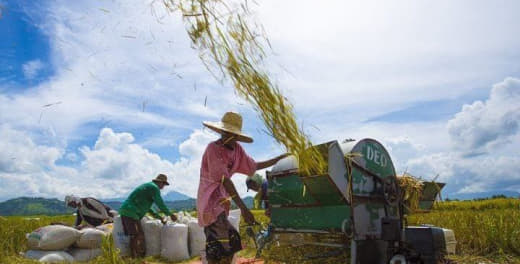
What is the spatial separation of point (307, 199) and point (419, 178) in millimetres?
1676

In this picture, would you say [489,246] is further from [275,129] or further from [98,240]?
[98,240]

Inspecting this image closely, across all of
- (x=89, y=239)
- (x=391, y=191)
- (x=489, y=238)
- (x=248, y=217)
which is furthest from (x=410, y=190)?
(x=89, y=239)

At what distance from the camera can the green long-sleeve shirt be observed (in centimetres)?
696

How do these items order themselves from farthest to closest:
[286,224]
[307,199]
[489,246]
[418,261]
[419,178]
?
[489,246] < [419,178] < [286,224] < [307,199] < [418,261]

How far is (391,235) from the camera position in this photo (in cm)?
428

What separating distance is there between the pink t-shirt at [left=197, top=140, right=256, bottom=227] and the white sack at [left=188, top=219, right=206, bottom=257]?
4379 millimetres

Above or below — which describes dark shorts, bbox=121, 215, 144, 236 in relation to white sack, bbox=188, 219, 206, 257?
above

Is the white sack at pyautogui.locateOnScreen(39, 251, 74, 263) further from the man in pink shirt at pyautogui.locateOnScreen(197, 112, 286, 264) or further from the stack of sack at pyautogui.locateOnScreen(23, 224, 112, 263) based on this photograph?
the man in pink shirt at pyautogui.locateOnScreen(197, 112, 286, 264)

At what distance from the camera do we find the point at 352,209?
434cm

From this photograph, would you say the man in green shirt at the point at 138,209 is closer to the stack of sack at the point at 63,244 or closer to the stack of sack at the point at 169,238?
the stack of sack at the point at 169,238

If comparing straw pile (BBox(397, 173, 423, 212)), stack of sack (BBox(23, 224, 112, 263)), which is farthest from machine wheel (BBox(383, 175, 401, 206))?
stack of sack (BBox(23, 224, 112, 263))

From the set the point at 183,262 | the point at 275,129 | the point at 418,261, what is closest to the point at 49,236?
the point at 183,262

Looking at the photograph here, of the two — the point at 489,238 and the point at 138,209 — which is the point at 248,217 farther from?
the point at 489,238

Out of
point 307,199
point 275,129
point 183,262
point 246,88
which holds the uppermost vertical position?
point 246,88
